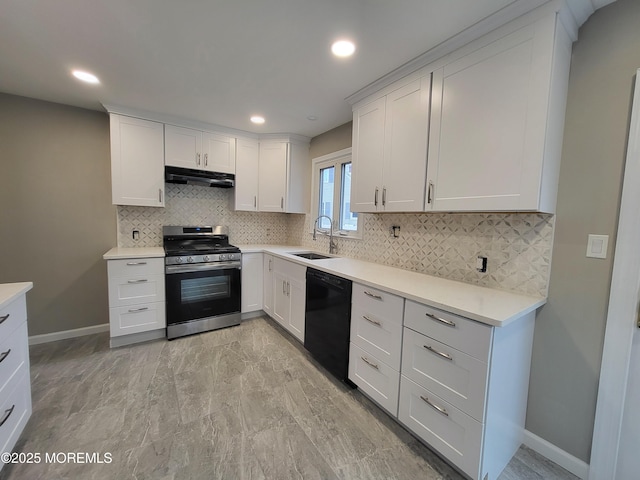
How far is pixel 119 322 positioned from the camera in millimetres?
2641

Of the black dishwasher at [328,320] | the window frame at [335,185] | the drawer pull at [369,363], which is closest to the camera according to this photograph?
the drawer pull at [369,363]

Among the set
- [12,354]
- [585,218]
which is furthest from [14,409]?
[585,218]

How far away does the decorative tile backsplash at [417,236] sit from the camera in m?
1.60

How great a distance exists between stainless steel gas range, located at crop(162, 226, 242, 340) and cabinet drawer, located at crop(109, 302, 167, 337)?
10cm

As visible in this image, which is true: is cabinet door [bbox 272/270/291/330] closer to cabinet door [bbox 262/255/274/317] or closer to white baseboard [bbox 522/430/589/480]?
cabinet door [bbox 262/255/274/317]

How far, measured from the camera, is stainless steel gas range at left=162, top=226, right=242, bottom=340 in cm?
283

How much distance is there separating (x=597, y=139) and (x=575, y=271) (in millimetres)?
697

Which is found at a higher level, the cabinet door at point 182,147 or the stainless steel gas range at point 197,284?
the cabinet door at point 182,147

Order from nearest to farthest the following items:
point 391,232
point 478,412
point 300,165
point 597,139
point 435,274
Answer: point 478,412, point 597,139, point 435,274, point 391,232, point 300,165

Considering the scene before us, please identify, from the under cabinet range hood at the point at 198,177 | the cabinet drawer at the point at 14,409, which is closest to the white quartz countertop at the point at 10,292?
the cabinet drawer at the point at 14,409

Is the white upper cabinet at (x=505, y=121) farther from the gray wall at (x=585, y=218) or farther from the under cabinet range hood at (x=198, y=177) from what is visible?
the under cabinet range hood at (x=198, y=177)

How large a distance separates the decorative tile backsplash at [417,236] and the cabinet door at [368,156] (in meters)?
0.34

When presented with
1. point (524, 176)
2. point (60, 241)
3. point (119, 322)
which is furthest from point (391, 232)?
point (60, 241)

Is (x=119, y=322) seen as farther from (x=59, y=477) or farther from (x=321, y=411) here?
(x=321, y=411)
